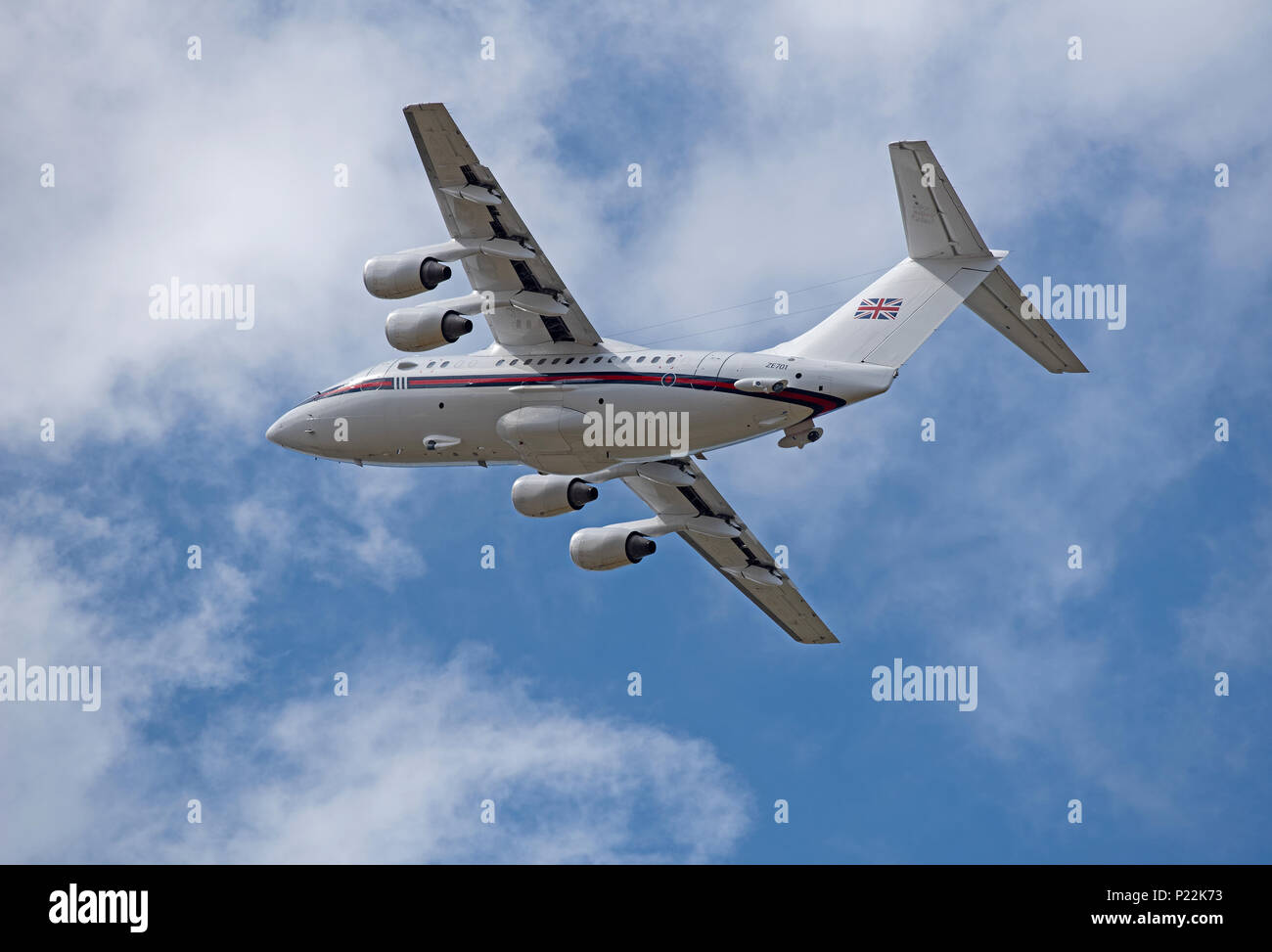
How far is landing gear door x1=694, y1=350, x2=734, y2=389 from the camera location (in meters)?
27.7

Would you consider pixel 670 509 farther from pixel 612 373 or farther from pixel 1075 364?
pixel 1075 364

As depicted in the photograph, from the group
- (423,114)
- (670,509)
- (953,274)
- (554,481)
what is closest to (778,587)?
(670,509)

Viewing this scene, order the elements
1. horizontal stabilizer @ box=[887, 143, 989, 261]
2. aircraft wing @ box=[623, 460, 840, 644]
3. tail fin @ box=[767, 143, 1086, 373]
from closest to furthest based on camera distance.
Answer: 1. horizontal stabilizer @ box=[887, 143, 989, 261]
2. tail fin @ box=[767, 143, 1086, 373]
3. aircraft wing @ box=[623, 460, 840, 644]

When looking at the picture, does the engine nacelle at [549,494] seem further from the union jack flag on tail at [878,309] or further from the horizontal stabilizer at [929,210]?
the horizontal stabilizer at [929,210]

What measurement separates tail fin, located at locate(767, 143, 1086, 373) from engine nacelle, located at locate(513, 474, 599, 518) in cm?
382

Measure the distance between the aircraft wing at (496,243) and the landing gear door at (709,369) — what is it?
2098 mm

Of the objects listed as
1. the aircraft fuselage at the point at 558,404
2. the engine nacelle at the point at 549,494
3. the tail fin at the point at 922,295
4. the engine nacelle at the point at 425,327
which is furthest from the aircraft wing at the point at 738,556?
the engine nacelle at the point at 425,327

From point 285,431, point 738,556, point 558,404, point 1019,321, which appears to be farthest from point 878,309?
point 285,431

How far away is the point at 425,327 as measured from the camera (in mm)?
28062

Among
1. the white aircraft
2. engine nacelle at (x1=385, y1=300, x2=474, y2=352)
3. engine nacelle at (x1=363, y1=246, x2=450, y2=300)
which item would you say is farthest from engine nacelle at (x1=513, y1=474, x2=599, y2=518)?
engine nacelle at (x1=363, y1=246, x2=450, y2=300)

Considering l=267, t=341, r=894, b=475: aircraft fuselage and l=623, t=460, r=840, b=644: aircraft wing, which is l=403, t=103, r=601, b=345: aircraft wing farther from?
l=623, t=460, r=840, b=644: aircraft wing

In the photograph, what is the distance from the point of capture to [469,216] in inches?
1097

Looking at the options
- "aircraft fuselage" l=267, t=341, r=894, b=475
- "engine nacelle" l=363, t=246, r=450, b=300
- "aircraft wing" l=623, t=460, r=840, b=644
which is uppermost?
"engine nacelle" l=363, t=246, r=450, b=300

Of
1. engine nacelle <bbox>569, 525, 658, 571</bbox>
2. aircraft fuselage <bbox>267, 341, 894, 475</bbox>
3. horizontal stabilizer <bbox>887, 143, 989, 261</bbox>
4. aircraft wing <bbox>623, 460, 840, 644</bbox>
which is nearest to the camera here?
horizontal stabilizer <bbox>887, 143, 989, 261</bbox>
